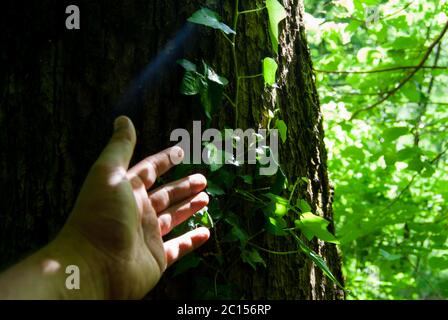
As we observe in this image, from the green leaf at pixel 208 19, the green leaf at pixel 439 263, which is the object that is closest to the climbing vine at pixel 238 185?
the green leaf at pixel 208 19

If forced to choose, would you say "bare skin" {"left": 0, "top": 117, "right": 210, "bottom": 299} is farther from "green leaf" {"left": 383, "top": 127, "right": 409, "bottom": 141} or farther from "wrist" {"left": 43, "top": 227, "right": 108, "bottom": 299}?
"green leaf" {"left": 383, "top": 127, "right": 409, "bottom": 141}

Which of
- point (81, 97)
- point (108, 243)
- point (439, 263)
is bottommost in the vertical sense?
point (439, 263)

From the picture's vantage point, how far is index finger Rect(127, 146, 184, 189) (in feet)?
3.79

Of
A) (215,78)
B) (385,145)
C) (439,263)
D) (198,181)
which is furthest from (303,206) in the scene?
(385,145)

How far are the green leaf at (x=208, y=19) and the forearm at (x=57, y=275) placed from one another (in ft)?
2.00

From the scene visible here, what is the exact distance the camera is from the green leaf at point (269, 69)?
1.32m

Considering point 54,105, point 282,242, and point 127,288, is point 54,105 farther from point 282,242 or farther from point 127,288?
point 282,242

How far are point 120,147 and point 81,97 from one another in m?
0.23

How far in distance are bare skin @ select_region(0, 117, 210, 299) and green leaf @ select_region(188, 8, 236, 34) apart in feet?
1.04

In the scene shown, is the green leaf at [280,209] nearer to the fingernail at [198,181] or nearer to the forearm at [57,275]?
the fingernail at [198,181]

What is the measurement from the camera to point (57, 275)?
1.01 m

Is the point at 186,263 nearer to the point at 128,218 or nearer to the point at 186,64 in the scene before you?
the point at 128,218

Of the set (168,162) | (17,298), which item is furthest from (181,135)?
(17,298)

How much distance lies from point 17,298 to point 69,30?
68 centimetres
